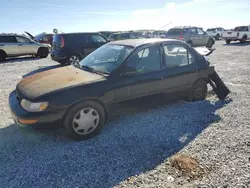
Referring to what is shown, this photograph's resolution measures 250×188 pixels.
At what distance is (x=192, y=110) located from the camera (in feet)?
16.2

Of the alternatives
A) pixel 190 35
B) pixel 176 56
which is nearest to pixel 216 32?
pixel 190 35

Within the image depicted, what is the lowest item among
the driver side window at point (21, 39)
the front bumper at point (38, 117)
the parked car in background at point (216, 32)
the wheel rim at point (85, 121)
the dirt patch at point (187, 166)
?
the dirt patch at point (187, 166)

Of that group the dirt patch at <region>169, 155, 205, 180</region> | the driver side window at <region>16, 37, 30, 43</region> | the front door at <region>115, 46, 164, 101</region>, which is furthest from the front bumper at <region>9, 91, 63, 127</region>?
the driver side window at <region>16, 37, 30, 43</region>

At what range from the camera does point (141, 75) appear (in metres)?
4.28

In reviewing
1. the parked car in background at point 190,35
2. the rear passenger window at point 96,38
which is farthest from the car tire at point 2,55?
the parked car in background at point 190,35

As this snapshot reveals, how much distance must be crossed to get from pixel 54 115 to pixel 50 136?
25.7 inches

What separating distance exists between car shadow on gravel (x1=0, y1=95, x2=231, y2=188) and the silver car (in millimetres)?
11811

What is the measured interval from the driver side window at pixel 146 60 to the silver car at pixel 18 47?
41.5ft

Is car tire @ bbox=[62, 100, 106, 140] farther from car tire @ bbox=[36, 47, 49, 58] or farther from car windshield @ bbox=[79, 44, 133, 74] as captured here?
car tire @ bbox=[36, 47, 49, 58]

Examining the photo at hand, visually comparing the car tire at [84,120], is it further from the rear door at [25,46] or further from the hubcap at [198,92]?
the rear door at [25,46]

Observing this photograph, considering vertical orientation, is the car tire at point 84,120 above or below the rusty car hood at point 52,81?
below

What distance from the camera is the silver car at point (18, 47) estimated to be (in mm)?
14188

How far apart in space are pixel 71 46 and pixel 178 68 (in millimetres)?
7461

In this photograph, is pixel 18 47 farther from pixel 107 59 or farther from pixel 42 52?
pixel 107 59
